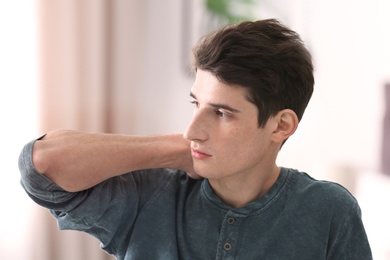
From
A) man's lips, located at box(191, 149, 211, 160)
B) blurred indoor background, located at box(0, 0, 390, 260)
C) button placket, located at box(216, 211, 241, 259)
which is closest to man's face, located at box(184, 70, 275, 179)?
man's lips, located at box(191, 149, 211, 160)

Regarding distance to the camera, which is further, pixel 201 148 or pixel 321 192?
pixel 321 192

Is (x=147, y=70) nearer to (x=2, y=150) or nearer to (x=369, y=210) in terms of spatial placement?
(x=2, y=150)

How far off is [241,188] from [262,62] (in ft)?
0.97

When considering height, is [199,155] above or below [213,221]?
above

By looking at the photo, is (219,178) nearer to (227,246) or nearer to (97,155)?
(227,246)

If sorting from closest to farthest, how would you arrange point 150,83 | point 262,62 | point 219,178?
point 262,62, point 219,178, point 150,83

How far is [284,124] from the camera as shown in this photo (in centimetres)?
124

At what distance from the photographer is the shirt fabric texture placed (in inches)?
48.4

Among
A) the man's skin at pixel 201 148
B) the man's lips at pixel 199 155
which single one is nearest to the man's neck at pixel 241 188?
the man's skin at pixel 201 148

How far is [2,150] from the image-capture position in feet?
8.15

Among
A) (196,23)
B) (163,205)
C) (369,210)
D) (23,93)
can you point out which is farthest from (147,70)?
(163,205)

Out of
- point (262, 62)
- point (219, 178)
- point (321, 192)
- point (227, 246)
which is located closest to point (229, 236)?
point (227, 246)

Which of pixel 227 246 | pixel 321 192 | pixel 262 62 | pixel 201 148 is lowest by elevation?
pixel 227 246

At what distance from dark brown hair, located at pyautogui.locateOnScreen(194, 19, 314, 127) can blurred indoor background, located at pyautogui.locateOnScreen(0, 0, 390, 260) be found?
1105 millimetres
